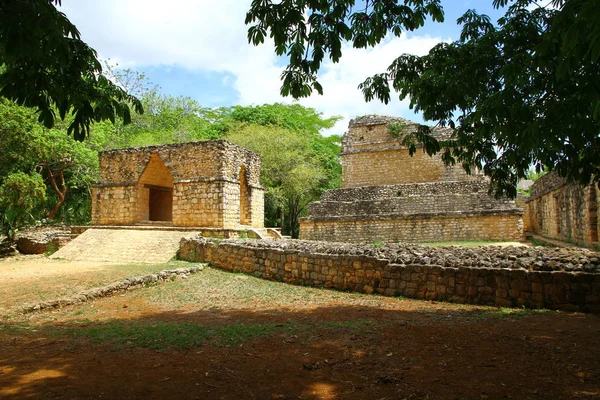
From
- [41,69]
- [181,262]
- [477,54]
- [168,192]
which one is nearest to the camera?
[41,69]

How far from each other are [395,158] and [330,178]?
422 inches

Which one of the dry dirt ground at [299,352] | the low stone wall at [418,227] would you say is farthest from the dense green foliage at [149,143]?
the dry dirt ground at [299,352]

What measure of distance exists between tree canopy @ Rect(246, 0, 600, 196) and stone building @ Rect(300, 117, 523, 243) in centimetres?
1018

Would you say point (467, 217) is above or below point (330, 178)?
below

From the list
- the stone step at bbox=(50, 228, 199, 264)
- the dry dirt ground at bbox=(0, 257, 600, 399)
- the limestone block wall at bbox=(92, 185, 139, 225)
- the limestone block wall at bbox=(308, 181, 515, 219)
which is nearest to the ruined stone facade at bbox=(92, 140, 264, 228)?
the limestone block wall at bbox=(92, 185, 139, 225)

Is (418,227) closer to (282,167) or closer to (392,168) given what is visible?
(392,168)

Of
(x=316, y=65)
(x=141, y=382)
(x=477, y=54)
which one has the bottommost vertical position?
(x=141, y=382)

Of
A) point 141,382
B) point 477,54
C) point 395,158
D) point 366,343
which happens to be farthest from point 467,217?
point 141,382

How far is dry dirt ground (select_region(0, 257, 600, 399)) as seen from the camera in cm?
346

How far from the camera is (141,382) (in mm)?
3648

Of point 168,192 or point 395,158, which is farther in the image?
point 395,158

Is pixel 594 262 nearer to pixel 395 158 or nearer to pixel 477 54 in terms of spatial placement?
pixel 477 54

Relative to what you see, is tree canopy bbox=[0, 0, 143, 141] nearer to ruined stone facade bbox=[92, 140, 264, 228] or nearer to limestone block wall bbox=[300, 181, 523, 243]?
ruined stone facade bbox=[92, 140, 264, 228]

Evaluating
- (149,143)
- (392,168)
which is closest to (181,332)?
(392,168)
